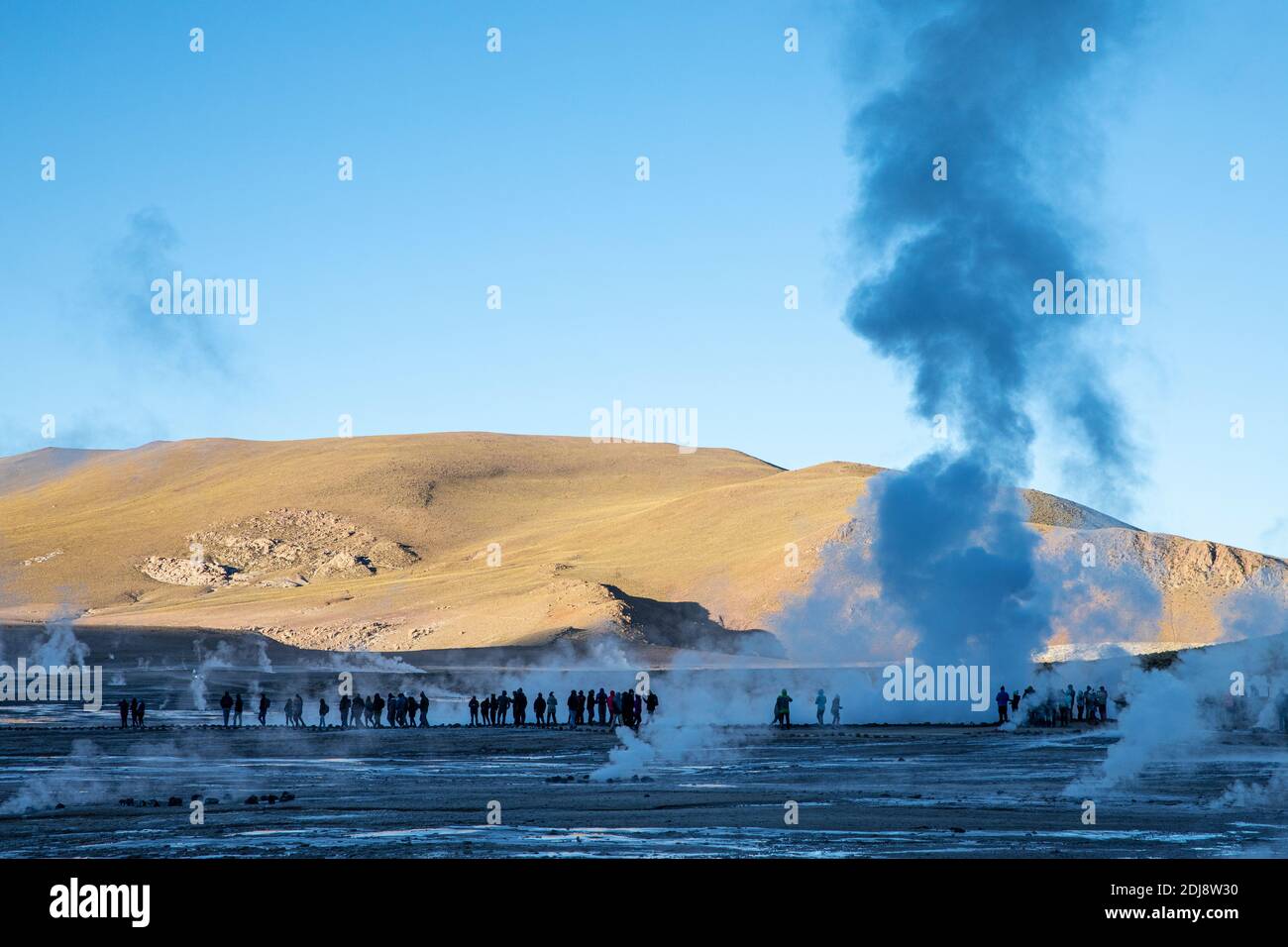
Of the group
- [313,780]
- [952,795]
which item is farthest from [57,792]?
[952,795]

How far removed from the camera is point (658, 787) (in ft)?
91.8

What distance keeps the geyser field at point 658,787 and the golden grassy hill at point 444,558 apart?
39859 mm

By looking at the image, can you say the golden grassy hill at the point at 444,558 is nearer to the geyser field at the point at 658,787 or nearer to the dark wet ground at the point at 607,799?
the geyser field at the point at 658,787

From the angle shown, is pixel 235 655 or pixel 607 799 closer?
pixel 607 799

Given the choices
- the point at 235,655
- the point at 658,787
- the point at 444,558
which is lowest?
the point at 658,787

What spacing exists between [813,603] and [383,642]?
98.5ft

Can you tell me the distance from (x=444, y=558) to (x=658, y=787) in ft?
446

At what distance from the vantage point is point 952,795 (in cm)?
2650

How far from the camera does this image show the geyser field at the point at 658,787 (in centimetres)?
2022

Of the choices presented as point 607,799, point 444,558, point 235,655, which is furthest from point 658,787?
point 444,558

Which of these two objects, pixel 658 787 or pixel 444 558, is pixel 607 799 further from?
pixel 444 558

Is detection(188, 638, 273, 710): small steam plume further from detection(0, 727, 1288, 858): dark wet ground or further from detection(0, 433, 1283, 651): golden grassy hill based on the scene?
detection(0, 727, 1288, 858): dark wet ground

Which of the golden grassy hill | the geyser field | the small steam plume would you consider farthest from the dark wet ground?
the golden grassy hill
